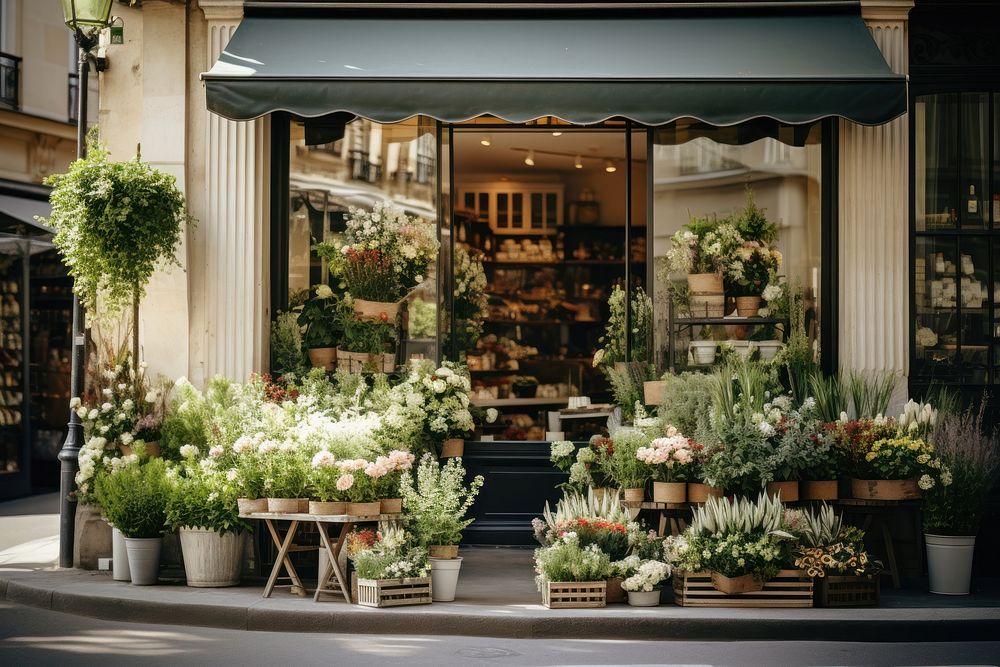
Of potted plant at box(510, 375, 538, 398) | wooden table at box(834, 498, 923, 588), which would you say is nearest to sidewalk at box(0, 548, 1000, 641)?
wooden table at box(834, 498, 923, 588)

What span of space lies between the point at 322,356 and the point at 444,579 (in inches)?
126

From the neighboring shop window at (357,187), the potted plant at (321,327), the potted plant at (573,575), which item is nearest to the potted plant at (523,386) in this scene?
the neighboring shop window at (357,187)

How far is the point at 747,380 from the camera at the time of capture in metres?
9.95

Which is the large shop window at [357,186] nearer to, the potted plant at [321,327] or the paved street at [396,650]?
the potted plant at [321,327]

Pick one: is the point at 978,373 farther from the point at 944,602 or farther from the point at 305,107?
the point at 305,107

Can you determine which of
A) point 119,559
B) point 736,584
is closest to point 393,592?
point 736,584

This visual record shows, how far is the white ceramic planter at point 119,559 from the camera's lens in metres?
9.88

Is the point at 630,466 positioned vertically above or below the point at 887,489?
above

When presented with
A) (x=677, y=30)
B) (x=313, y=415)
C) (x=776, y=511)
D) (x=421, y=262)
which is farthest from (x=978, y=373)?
(x=313, y=415)

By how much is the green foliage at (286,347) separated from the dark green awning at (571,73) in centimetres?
214

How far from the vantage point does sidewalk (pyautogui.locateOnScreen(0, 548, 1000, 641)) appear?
332 inches

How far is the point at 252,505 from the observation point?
927 cm

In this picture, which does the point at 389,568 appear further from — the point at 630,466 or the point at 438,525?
the point at 630,466

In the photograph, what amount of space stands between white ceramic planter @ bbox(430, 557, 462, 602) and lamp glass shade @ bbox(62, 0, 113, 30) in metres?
5.79
